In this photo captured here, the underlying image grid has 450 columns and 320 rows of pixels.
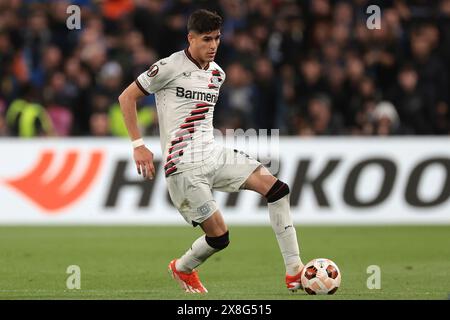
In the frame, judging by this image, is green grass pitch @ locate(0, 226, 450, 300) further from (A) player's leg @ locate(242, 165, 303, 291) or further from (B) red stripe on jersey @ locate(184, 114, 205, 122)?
(B) red stripe on jersey @ locate(184, 114, 205, 122)

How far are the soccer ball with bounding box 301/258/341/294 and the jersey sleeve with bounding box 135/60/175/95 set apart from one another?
1936mm

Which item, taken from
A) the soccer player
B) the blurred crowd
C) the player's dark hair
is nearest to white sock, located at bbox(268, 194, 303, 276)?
the soccer player

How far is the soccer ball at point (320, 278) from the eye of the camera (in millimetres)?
8984

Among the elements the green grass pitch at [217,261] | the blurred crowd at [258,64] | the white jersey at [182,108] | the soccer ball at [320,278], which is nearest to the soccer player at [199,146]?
the white jersey at [182,108]

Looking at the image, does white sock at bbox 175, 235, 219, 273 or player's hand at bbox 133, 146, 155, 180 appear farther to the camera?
white sock at bbox 175, 235, 219, 273

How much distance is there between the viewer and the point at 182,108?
29.8 feet

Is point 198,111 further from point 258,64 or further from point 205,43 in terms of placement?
point 258,64

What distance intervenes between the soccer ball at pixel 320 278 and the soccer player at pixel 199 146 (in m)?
0.12

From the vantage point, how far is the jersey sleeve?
352 inches

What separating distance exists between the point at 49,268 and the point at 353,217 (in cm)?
619

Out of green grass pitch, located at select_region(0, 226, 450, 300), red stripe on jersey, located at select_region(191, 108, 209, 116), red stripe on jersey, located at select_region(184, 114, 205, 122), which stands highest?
red stripe on jersey, located at select_region(191, 108, 209, 116)
